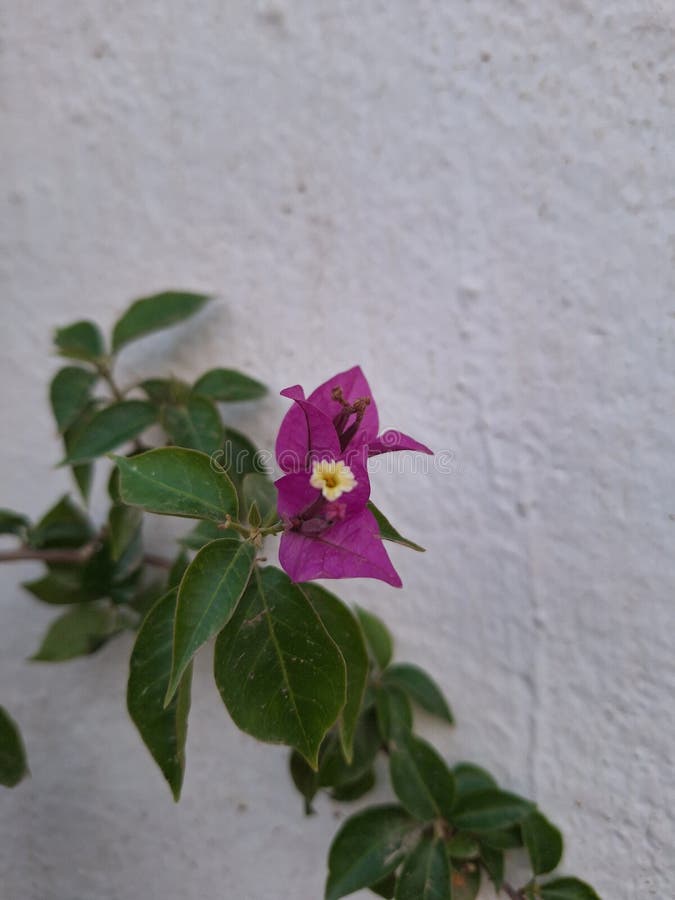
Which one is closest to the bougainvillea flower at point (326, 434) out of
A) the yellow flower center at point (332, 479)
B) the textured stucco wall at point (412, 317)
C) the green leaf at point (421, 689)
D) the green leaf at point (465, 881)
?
the yellow flower center at point (332, 479)

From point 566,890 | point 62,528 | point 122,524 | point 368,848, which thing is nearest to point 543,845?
point 566,890

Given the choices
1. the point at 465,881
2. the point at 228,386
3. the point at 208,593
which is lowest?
the point at 465,881

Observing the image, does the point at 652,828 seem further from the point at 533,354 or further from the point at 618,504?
the point at 533,354

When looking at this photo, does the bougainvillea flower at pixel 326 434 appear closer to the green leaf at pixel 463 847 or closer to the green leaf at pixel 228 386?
the green leaf at pixel 228 386

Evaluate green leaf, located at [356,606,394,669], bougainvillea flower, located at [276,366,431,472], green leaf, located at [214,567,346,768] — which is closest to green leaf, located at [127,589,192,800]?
green leaf, located at [214,567,346,768]

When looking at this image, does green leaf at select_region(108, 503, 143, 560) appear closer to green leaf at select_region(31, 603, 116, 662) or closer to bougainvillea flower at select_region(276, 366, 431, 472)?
green leaf at select_region(31, 603, 116, 662)

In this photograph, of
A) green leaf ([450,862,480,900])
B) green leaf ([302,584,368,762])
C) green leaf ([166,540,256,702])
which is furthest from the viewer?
green leaf ([450,862,480,900])

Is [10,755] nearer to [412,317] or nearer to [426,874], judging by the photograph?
[426,874]
